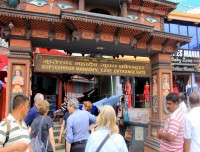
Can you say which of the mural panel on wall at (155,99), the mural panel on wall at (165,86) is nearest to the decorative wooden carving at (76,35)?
the mural panel on wall at (155,99)

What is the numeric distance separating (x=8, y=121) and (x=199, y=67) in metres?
17.3

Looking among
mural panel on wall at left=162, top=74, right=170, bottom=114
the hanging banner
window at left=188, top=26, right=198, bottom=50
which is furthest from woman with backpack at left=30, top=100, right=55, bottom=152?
window at left=188, top=26, right=198, bottom=50

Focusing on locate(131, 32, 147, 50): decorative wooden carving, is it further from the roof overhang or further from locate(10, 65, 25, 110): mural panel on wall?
locate(10, 65, 25, 110): mural panel on wall

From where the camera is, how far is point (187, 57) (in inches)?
666

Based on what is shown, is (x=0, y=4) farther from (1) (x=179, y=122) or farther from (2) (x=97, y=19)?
(1) (x=179, y=122)

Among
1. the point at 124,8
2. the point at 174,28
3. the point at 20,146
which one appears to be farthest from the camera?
the point at 174,28

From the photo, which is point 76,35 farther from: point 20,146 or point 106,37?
point 20,146

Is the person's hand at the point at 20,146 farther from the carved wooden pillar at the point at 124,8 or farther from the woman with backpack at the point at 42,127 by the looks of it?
the carved wooden pillar at the point at 124,8

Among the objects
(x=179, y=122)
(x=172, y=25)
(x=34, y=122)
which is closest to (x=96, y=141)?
(x=179, y=122)

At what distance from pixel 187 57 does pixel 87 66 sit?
1190 cm

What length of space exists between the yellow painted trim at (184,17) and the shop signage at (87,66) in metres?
9.46

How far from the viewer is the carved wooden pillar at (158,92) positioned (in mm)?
8188

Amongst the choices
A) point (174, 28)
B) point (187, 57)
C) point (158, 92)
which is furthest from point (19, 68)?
point (187, 57)

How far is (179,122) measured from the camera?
11.6 feet
